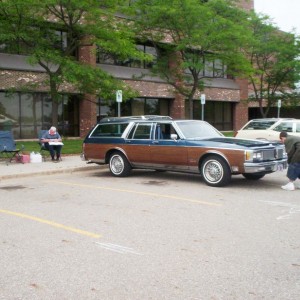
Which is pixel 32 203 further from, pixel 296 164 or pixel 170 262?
pixel 296 164

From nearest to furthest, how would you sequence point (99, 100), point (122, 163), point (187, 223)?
point (187, 223)
point (122, 163)
point (99, 100)

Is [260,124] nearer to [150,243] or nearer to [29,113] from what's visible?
[150,243]

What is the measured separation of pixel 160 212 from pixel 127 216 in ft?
2.11

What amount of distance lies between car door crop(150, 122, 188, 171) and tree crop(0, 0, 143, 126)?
21.5ft

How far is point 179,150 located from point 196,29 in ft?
38.5

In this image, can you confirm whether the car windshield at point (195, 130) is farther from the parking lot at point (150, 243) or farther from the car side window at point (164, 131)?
the parking lot at point (150, 243)

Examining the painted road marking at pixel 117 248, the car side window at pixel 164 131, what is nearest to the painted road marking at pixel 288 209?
Result: the painted road marking at pixel 117 248

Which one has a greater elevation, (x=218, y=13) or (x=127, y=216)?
(x=218, y=13)

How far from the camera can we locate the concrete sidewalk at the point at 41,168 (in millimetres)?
12833

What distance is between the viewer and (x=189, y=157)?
36.3 feet

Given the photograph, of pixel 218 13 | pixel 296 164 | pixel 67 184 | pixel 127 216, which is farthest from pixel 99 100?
pixel 127 216

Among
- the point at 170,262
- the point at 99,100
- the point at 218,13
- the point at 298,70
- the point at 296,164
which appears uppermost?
the point at 218,13

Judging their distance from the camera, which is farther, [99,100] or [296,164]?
[99,100]

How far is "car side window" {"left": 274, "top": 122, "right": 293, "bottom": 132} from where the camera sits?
57.0 ft
